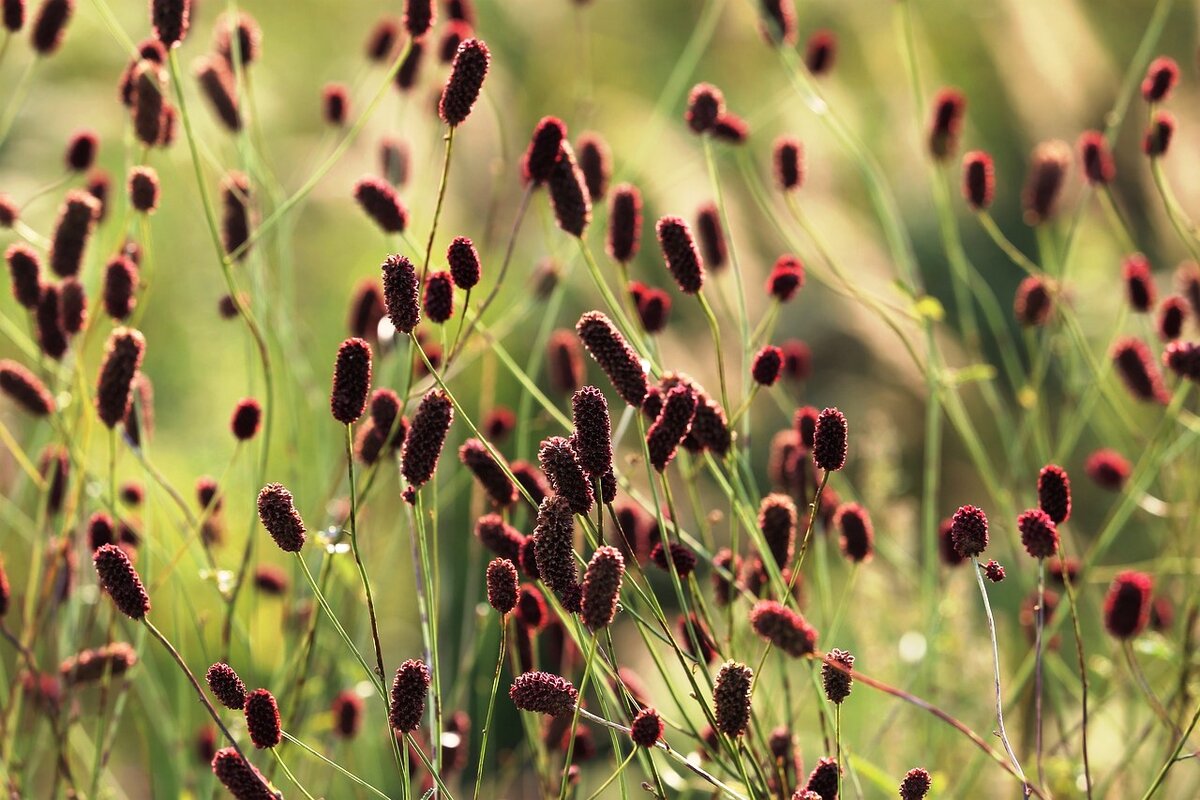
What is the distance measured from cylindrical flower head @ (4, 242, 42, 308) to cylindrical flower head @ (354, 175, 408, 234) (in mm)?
180

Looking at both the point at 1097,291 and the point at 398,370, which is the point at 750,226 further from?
the point at 398,370

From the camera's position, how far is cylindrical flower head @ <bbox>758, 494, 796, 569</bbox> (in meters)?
0.65

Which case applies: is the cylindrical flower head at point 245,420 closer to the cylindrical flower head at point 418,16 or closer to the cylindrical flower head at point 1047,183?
the cylindrical flower head at point 418,16

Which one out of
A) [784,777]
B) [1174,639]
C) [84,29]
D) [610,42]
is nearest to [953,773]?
[1174,639]

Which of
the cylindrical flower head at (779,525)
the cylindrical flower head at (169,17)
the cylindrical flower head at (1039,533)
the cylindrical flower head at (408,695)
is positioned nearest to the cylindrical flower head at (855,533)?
the cylindrical flower head at (779,525)

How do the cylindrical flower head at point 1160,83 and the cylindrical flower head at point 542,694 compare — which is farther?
the cylindrical flower head at point 1160,83

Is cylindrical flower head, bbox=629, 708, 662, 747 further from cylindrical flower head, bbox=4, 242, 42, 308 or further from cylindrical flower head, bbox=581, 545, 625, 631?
cylindrical flower head, bbox=4, 242, 42, 308

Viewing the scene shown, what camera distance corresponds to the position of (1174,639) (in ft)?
3.17

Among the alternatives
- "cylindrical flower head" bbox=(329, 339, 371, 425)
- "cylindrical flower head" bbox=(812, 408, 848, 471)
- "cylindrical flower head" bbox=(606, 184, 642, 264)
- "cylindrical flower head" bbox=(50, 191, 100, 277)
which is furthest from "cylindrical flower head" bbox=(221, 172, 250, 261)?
"cylindrical flower head" bbox=(812, 408, 848, 471)

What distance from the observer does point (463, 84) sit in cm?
57

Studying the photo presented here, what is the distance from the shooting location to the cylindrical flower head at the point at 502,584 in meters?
0.51

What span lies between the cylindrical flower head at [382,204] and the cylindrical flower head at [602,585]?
301mm

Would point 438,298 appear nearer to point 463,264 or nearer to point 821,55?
point 463,264

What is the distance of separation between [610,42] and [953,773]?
2.06 metres
